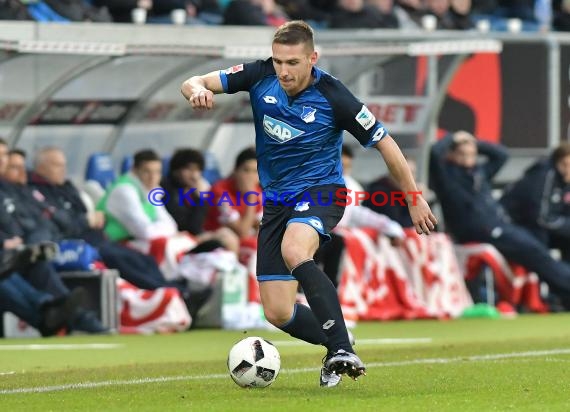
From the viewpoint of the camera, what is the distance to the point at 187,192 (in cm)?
1566

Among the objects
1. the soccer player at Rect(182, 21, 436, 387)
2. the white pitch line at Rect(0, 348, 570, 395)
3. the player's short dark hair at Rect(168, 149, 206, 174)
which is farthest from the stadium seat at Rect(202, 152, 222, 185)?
the soccer player at Rect(182, 21, 436, 387)

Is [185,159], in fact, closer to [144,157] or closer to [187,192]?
[187,192]

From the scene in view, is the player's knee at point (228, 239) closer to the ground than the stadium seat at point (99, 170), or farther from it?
closer to the ground

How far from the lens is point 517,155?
2005cm

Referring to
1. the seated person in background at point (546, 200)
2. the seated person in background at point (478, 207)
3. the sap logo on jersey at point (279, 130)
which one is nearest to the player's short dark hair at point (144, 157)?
the seated person in background at point (478, 207)

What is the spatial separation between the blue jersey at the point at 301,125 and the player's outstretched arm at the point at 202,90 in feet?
0.16

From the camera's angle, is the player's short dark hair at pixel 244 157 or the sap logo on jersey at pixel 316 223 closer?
the sap logo on jersey at pixel 316 223

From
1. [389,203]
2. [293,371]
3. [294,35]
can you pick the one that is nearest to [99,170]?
[389,203]

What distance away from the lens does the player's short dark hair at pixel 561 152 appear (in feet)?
58.7

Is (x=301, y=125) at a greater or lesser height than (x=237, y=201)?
greater

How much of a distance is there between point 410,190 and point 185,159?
7031 mm

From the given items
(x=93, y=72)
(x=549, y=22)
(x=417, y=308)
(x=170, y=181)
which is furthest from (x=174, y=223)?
(x=549, y=22)

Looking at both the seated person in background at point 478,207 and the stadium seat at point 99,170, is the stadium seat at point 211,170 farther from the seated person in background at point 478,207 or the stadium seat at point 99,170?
the seated person in background at point 478,207

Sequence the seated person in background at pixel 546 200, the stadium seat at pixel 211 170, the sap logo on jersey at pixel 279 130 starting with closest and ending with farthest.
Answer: the sap logo on jersey at pixel 279 130 < the stadium seat at pixel 211 170 < the seated person in background at pixel 546 200
